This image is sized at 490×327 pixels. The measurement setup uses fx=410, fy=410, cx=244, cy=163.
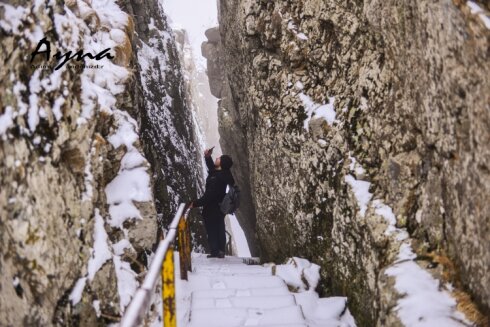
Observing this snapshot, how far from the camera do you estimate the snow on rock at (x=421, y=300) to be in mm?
3205

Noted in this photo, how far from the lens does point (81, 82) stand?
5.30m

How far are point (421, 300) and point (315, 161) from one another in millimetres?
3186

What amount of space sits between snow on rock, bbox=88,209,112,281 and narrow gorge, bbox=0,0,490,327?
2 cm

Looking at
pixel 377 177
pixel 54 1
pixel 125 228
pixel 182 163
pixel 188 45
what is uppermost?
pixel 188 45

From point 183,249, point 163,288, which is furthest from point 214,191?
point 163,288

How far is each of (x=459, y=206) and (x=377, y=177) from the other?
145 cm

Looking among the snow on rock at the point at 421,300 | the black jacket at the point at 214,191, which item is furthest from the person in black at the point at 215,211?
the snow on rock at the point at 421,300

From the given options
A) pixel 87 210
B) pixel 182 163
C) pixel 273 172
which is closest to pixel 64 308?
pixel 87 210

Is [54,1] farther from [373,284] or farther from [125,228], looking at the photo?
[373,284]

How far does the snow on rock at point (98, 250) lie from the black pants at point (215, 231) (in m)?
3.85

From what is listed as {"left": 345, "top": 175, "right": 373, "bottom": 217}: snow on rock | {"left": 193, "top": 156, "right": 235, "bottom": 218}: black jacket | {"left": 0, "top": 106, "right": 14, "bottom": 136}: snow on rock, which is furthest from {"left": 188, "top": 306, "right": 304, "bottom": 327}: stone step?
{"left": 193, "top": 156, "right": 235, "bottom": 218}: black jacket

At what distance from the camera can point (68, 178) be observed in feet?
13.9

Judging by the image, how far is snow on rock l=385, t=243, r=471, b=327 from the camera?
10.5 ft

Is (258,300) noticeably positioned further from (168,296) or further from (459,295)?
(459,295)
